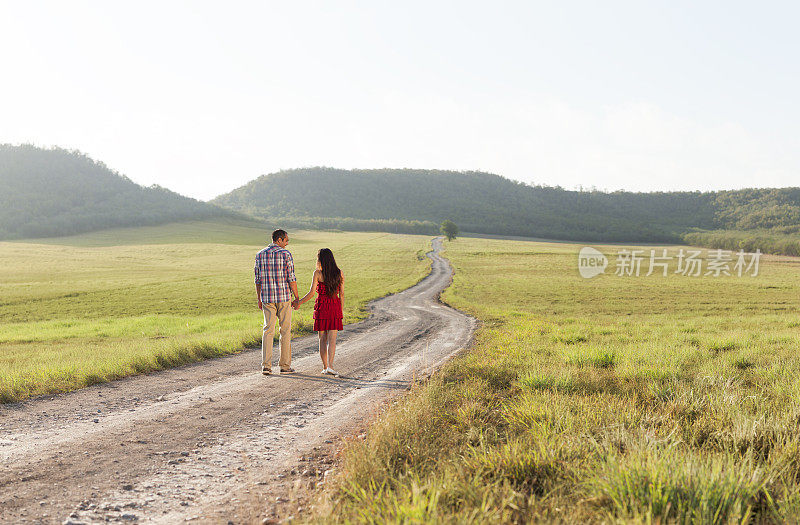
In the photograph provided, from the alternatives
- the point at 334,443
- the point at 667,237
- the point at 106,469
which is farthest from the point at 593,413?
the point at 667,237

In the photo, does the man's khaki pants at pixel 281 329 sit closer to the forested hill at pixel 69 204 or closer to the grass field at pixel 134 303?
the grass field at pixel 134 303

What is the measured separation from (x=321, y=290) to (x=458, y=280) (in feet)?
142

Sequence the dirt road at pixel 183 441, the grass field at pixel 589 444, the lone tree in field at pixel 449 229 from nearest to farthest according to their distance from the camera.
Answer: the grass field at pixel 589 444, the dirt road at pixel 183 441, the lone tree in field at pixel 449 229

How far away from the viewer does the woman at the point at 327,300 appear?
9977 millimetres

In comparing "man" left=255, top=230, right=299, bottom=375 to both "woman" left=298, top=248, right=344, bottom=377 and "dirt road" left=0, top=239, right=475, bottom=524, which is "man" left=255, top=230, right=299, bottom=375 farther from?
"dirt road" left=0, top=239, right=475, bottom=524

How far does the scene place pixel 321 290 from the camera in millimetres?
10086

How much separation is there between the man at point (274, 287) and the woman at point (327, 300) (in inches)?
24.1

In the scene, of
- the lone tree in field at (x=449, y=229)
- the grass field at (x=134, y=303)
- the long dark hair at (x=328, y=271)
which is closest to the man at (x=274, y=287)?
the long dark hair at (x=328, y=271)

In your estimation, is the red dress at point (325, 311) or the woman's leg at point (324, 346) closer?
the red dress at point (325, 311)

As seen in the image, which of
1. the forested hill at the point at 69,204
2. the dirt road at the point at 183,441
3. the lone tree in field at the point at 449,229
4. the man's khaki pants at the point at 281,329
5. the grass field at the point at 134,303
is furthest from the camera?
the forested hill at the point at 69,204

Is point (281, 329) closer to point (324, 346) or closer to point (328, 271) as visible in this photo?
point (324, 346)

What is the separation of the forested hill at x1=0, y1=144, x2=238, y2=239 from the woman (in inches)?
6215

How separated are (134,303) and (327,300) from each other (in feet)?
116

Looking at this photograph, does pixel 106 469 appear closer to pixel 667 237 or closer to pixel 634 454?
pixel 634 454
